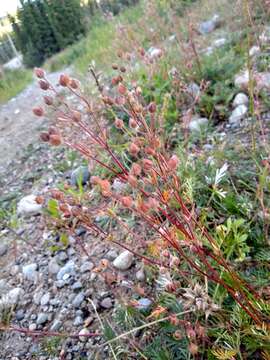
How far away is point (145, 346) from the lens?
1087mm

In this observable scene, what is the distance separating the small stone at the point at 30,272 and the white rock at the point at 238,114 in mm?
1459

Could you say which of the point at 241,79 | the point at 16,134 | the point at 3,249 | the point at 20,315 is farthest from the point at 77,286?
the point at 16,134

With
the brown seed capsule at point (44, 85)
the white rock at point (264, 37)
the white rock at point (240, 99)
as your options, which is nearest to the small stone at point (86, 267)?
the brown seed capsule at point (44, 85)

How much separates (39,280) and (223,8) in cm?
385

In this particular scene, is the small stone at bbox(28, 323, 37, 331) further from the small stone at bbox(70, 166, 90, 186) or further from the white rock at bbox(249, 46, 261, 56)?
the white rock at bbox(249, 46, 261, 56)

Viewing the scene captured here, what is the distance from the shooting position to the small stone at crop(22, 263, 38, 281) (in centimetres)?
163

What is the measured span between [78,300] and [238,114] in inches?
56.6

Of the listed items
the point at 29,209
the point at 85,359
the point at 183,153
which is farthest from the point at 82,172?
the point at 85,359

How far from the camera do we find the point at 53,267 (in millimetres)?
1614

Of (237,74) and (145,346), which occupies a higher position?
(237,74)

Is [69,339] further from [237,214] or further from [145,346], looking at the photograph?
[237,214]

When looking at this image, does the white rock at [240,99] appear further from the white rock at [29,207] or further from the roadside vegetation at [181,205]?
the white rock at [29,207]

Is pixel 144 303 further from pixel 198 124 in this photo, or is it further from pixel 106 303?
pixel 198 124

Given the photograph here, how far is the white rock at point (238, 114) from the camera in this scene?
1.99 metres
